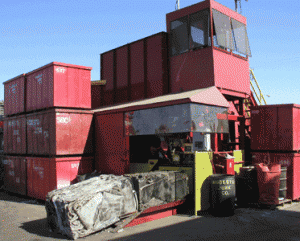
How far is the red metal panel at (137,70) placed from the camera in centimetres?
1594

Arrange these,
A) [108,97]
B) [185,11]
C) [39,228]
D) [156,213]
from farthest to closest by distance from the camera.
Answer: [108,97]
[185,11]
[156,213]
[39,228]

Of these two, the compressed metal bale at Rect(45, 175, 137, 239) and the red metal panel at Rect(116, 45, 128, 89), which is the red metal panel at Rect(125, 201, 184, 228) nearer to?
the compressed metal bale at Rect(45, 175, 137, 239)

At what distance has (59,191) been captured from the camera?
25.7 ft

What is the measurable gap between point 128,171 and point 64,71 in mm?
4651

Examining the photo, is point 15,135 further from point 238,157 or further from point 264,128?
point 264,128

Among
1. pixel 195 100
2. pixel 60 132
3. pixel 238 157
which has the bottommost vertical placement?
pixel 238 157

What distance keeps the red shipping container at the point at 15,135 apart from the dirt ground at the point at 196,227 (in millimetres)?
4536

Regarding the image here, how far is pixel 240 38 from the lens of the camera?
47.1 ft

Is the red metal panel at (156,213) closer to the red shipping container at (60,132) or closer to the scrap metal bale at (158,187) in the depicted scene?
the scrap metal bale at (158,187)

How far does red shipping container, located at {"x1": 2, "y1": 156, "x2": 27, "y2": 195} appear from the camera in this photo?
1315 centimetres

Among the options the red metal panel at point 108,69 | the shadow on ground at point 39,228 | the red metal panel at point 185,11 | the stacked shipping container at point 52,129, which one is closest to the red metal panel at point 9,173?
the stacked shipping container at point 52,129

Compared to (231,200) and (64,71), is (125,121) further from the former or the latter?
(231,200)

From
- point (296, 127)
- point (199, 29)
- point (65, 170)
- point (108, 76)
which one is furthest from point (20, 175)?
point (296, 127)

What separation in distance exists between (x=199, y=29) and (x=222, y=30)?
1020 millimetres
